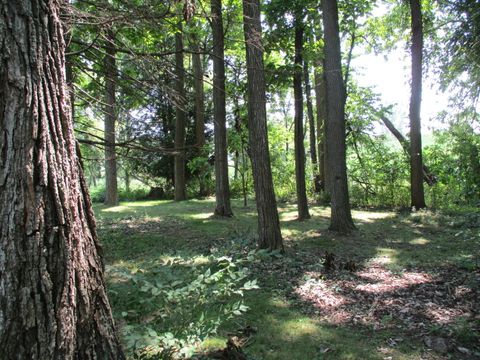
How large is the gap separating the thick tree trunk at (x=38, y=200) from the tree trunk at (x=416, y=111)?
41.9ft

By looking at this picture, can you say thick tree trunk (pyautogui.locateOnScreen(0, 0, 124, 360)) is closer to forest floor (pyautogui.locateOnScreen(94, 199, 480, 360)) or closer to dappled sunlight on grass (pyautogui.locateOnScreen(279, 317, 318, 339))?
forest floor (pyautogui.locateOnScreen(94, 199, 480, 360))

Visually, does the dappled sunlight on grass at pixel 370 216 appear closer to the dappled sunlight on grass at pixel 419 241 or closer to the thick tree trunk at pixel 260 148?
the dappled sunlight on grass at pixel 419 241

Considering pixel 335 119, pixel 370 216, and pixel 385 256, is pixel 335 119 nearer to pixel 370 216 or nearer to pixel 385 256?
pixel 385 256

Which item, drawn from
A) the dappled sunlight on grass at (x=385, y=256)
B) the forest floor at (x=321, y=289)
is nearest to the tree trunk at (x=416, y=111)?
the forest floor at (x=321, y=289)

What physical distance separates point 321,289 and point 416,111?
→ 9.59m

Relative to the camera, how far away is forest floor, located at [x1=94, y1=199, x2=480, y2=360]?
11.8ft

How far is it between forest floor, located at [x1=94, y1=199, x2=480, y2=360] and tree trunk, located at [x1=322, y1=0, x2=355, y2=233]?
2.17 feet

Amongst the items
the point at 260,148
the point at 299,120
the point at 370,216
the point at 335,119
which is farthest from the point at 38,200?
the point at 370,216

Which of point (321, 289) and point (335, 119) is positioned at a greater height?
point (335, 119)

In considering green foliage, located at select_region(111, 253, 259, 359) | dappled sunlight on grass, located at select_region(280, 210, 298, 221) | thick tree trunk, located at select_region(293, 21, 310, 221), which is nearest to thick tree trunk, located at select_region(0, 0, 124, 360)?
green foliage, located at select_region(111, 253, 259, 359)

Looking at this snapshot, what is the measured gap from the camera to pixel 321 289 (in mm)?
5484

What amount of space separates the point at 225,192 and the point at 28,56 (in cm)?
981

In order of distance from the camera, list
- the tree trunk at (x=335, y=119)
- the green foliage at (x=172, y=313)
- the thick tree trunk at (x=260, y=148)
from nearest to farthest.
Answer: the green foliage at (x=172, y=313)
the thick tree trunk at (x=260, y=148)
the tree trunk at (x=335, y=119)

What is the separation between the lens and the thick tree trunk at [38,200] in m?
1.90
